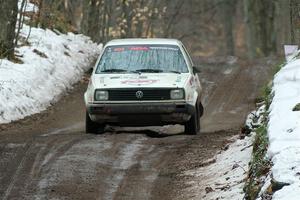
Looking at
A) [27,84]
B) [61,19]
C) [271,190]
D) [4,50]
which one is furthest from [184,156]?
[61,19]

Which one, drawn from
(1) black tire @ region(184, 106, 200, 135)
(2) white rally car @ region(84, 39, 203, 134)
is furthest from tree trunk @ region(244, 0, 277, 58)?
(1) black tire @ region(184, 106, 200, 135)

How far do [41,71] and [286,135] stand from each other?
13.2 metres

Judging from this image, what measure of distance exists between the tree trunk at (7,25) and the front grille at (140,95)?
714 centimetres

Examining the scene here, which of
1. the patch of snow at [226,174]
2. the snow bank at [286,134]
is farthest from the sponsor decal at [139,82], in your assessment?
the snow bank at [286,134]

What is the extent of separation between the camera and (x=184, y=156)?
33.4 ft

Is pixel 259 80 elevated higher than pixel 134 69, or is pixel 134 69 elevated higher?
pixel 134 69

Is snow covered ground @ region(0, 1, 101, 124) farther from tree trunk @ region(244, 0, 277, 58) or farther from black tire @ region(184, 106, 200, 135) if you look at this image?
tree trunk @ region(244, 0, 277, 58)

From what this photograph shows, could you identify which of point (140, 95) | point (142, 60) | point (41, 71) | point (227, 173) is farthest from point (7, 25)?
point (227, 173)

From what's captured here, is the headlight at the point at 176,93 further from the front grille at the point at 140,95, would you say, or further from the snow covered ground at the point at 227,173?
the snow covered ground at the point at 227,173

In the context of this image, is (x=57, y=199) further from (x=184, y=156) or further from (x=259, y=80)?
(x=259, y=80)

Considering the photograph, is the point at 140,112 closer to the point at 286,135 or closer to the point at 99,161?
the point at 99,161

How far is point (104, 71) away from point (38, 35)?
10183 millimetres

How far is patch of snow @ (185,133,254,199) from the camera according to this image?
24.9ft

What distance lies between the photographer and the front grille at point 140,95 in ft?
38.6
